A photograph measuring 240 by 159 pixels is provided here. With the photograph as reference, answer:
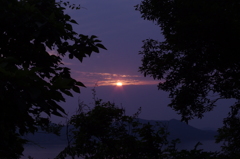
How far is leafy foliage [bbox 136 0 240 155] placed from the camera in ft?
33.5

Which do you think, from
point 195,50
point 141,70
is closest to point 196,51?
point 195,50

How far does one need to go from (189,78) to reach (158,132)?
9.81 feet

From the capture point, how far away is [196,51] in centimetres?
1141

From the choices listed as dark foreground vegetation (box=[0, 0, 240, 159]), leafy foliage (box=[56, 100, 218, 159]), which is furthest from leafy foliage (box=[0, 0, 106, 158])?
leafy foliage (box=[56, 100, 218, 159])

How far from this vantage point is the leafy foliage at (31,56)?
2.79m

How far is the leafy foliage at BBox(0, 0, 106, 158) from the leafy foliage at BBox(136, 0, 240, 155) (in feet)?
19.0

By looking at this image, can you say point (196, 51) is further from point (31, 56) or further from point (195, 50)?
point (31, 56)

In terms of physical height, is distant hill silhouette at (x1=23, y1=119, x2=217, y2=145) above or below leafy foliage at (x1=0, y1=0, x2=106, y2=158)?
below

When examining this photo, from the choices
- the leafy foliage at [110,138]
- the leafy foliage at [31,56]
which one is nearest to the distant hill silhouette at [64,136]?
the leafy foliage at [110,138]

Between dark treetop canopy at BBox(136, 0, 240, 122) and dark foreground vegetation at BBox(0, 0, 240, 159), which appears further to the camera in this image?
dark treetop canopy at BBox(136, 0, 240, 122)

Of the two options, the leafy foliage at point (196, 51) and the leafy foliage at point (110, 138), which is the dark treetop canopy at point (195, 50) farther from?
the leafy foliage at point (110, 138)

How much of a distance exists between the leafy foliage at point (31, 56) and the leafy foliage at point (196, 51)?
5.80 metres

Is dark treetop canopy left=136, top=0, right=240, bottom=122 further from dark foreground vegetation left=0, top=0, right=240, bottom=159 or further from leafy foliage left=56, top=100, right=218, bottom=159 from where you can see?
leafy foliage left=56, top=100, right=218, bottom=159

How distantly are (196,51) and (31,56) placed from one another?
7692mm
